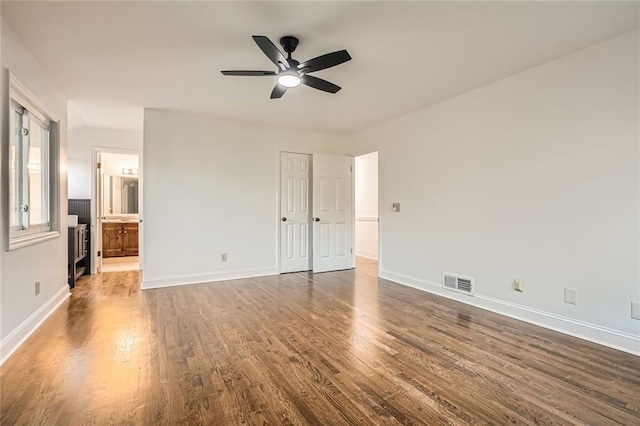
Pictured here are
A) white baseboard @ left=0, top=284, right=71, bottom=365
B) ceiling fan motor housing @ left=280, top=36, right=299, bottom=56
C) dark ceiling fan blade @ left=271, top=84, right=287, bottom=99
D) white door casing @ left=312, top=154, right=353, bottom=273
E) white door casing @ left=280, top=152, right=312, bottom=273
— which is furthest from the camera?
white door casing @ left=312, top=154, right=353, bottom=273

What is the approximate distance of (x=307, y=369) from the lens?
215 centimetres

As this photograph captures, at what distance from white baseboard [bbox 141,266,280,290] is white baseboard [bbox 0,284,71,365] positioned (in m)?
0.97

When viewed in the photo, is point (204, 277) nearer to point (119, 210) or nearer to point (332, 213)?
point (332, 213)

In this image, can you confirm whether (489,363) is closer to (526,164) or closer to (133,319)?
(526,164)

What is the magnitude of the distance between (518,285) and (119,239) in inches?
297

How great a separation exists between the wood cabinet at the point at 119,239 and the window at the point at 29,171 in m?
3.77

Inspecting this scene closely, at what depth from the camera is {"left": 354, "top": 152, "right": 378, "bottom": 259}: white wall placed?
23.3 ft

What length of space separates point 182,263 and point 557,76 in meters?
4.89

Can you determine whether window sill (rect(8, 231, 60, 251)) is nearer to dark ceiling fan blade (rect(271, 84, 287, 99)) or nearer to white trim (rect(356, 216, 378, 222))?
dark ceiling fan blade (rect(271, 84, 287, 99))

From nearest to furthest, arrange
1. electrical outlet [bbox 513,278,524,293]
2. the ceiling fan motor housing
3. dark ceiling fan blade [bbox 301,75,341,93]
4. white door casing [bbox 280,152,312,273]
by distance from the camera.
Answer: the ceiling fan motor housing < dark ceiling fan blade [bbox 301,75,341,93] < electrical outlet [bbox 513,278,524,293] < white door casing [bbox 280,152,312,273]

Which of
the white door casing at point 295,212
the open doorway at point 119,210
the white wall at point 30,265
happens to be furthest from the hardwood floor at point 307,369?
the open doorway at point 119,210

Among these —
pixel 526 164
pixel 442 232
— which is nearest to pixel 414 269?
pixel 442 232

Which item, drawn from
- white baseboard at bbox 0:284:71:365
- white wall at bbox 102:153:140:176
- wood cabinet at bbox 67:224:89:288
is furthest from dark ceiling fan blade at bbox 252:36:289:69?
white wall at bbox 102:153:140:176

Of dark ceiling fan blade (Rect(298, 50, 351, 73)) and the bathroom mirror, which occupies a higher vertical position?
dark ceiling fan blade (Rect(298, 50, 351, 73))
